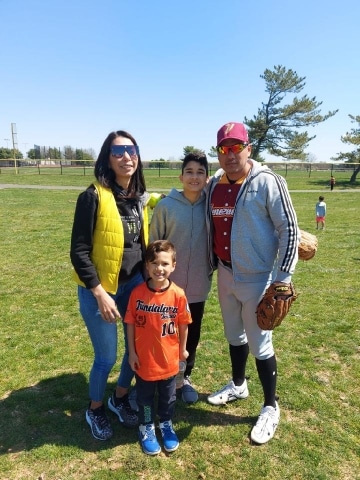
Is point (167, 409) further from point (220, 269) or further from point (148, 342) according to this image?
point (220, 269)

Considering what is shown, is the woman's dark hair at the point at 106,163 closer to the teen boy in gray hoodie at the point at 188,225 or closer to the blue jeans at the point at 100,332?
the teen boy in gray hoodie at the point at 188,225

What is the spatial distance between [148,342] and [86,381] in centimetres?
129

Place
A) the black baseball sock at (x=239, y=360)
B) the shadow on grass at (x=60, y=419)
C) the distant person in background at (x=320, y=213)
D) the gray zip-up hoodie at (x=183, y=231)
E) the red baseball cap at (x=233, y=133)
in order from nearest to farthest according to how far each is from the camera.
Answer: the red baseball cap at (x=233, y=133), the shadow on grass at (x=60, y=419), the gray zip-up hoodie at (x=183, y=231), the black baseball sock at (x=239, y=360), the distant person in background at (x=320, y=213)

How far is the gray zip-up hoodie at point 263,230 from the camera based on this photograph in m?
2.48

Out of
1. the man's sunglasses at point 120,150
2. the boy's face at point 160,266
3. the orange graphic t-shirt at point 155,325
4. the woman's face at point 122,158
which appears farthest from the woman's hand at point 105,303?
the man's sunglasses at point 120,150

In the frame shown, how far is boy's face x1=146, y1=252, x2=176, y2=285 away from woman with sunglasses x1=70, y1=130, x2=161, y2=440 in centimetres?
19

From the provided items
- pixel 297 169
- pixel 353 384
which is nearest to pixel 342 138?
pixel 297 169

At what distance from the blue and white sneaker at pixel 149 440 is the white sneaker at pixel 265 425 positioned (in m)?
0.70

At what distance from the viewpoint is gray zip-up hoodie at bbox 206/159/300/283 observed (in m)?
2.48

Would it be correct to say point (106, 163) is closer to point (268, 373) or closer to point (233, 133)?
point (233, 133)

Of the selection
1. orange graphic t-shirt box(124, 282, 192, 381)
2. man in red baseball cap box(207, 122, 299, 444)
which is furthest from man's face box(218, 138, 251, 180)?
orange graphic t-shirt box(124, 282, 192, 381)

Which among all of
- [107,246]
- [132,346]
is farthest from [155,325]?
[107,246]

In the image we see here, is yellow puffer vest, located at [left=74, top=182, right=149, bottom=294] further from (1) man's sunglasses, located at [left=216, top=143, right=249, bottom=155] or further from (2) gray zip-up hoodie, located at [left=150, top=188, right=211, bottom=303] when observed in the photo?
(1) man's sunglasses, located at [left=216, top=143, right=249, bottom=155]

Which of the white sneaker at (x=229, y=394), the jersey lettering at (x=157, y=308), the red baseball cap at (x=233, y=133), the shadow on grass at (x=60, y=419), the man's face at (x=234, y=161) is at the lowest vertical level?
the shadow on grass at (x=60, y=419)
